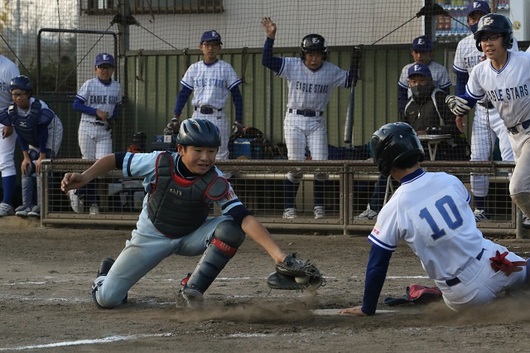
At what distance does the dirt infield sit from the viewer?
15.7ft

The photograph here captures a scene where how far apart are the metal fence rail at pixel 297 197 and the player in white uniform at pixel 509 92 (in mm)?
1830

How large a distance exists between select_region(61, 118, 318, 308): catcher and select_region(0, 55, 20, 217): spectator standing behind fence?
5754 mm

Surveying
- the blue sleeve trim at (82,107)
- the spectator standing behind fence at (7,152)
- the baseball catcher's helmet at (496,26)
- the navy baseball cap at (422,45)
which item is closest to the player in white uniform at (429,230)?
the baseball catcher's helmet at (496,26)

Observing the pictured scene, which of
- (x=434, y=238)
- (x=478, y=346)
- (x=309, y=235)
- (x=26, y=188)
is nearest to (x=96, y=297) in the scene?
(x=434, y=238)

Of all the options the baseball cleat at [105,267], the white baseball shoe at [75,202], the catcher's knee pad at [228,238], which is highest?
the catcher's knee pad at [228,238]


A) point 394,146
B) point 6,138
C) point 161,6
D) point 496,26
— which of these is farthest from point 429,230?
point 161,6

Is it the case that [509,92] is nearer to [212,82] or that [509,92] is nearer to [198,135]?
[198,135]

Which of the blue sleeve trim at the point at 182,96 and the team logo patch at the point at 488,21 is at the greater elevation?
the team logo patch at the point at 488,21

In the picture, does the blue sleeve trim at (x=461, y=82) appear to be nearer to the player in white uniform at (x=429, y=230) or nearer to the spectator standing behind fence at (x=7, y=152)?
the player in white uniform at (x=429, y=230)

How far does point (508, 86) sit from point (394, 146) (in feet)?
9.21

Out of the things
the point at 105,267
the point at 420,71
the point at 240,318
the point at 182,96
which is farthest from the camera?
the point at 182,96

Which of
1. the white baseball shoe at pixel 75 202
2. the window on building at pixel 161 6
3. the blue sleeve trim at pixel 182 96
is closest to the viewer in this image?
the white baseball shoe at pixel 75 202

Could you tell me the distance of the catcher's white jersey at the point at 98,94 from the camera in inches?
469

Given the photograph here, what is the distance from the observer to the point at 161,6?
45.1 ft
